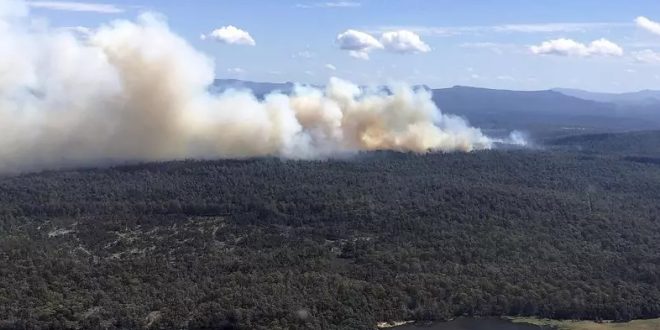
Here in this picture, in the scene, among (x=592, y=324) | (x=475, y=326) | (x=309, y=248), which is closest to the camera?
(x=475, y=326)

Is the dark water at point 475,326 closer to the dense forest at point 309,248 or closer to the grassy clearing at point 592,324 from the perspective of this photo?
the grassy clearing at point 592,324

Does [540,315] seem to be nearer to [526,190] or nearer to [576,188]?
[526,190]

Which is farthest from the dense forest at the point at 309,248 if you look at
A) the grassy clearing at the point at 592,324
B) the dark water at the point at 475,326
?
the dark water at the point at 475,326

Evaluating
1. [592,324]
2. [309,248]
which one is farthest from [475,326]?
[309,248]

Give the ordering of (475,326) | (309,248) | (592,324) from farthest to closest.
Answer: (309,248)
(592,324)
(475,326)

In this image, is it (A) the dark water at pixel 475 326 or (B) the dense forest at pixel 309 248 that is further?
(A) the dark water at pixel 475 326

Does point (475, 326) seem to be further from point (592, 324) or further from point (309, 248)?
point (309, 248)

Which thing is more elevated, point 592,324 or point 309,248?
point 309,248
